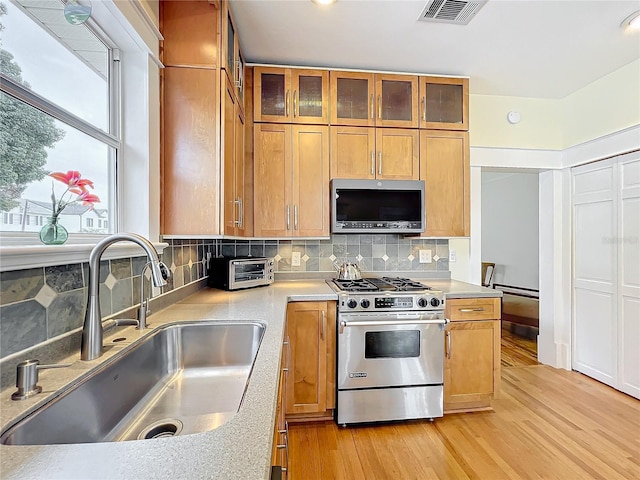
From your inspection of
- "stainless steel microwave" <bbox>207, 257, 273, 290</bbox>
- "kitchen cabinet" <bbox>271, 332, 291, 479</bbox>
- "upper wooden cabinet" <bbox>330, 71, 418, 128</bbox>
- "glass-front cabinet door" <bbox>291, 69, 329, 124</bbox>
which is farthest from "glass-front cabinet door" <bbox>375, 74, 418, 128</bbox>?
"kitchen cabinet" <bbox>271, 332, 291, 479</bbox>

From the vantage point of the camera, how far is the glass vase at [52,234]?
3.16 feet

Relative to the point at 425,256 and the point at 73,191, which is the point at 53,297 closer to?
the point at 73,191

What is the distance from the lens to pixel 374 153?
8.39 ft

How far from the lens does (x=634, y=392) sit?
252 cm

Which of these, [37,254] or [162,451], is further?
[37,254]

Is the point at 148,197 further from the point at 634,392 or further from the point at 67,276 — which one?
the point at 634,392

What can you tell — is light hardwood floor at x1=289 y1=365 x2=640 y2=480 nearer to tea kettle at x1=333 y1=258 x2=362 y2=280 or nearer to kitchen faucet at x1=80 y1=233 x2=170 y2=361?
tea kettle at x1=333 y1=258 x2=362 y2=280

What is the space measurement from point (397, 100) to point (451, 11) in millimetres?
741

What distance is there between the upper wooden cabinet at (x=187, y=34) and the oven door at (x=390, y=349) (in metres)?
1.69

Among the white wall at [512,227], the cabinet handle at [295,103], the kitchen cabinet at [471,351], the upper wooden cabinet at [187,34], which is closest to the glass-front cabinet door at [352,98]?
the cabinet handle at [295,103]

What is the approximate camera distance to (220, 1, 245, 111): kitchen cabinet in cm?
171

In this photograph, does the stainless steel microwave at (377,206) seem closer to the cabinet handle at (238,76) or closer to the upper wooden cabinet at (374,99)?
the upper wooden cabinet at (374,99)

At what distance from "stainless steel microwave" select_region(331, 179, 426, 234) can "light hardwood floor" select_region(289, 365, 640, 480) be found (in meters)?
1.38

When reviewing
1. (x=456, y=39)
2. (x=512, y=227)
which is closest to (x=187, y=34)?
(x=456, y=39)
